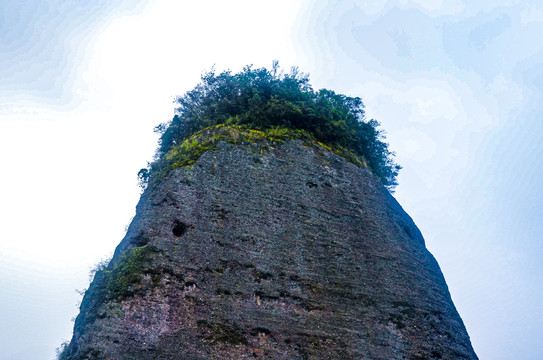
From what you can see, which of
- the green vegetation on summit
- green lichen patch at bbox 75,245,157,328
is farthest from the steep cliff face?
the green vegetation on summit

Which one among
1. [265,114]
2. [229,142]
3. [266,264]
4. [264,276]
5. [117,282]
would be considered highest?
[265,114]

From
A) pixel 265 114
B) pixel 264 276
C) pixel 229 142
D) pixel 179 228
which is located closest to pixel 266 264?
pixel 264 276

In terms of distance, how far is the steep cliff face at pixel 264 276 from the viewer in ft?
23.5

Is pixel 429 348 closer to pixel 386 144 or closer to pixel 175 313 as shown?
pixel 175 313

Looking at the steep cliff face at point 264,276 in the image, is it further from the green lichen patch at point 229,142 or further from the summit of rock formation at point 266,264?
the green lichen patch at point 229,142

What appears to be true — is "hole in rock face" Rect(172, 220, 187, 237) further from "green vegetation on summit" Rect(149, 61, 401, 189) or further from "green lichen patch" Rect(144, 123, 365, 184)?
"green vegetation on summit" Rect(149, 61, 401, 189)

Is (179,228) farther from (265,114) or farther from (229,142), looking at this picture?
(265,114)

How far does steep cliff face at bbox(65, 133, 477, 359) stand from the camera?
7168mm

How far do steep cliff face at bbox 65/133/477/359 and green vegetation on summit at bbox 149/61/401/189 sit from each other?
178cm

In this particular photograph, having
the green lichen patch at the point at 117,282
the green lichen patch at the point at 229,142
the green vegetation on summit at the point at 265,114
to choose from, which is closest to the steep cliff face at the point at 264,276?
the green lichen patch at the point at 117,282

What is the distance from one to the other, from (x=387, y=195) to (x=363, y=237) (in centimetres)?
267

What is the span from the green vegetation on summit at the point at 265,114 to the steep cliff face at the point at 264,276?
5.83 ft

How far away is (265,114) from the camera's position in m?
12.5

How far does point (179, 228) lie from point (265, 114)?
17.9 feet
